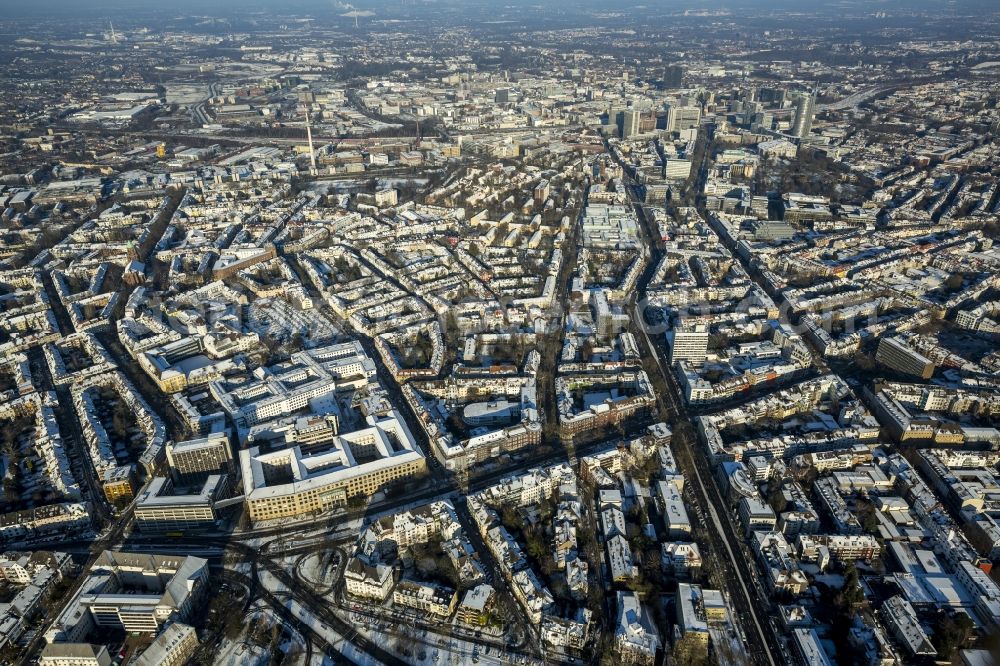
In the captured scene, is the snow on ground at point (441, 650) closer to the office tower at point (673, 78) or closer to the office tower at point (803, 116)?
the office tower at point (803, 116)

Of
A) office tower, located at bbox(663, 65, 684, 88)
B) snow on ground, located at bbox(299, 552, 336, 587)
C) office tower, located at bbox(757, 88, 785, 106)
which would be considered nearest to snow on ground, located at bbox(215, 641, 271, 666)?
snow on ground, located at bbox(299, 552, 336, 587)

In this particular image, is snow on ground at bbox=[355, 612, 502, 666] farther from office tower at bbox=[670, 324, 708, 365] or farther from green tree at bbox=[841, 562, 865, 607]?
office tower at bbox=[670, 324, 708, 365]

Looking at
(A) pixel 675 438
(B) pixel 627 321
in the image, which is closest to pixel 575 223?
(B) pixel 627 321

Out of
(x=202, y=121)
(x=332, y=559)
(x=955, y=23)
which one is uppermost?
(x=955, y=23)

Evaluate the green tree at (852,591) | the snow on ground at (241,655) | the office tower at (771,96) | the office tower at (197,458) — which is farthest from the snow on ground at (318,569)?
the office tower at (771,96)

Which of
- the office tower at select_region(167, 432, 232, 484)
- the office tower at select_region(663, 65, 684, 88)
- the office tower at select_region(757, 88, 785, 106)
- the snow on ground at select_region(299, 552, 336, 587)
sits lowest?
the snow on ground at select_region(299, 552, 336, 587)

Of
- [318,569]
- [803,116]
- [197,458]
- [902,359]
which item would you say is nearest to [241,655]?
[318,569]

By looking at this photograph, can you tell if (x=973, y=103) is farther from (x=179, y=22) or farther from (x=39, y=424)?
(x=179, y=22)
